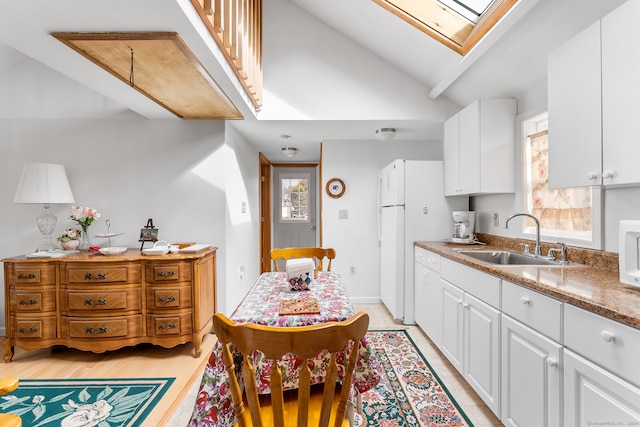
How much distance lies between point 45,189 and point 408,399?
11.1ft

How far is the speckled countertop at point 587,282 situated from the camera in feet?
3.35

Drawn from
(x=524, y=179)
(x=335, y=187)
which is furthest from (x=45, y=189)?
(x=524, y=179)

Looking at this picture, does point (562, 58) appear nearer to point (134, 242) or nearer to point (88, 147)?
point (134, 242)

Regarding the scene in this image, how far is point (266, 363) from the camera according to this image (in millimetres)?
1259

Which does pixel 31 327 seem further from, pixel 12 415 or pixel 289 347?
pixel 289 347

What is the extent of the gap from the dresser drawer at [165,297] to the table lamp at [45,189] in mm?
1241

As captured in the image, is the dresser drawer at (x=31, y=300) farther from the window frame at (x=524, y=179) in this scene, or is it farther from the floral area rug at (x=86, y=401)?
the window frame at (x=524, y=179)

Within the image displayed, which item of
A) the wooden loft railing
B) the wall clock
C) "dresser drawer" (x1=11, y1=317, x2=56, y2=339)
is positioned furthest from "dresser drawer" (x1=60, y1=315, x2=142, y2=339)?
the wall clock

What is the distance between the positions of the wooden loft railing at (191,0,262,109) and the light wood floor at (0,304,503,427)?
2288 millimetres

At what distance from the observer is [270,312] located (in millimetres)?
1350

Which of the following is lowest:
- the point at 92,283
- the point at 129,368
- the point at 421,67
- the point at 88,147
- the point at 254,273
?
the point at 129,368

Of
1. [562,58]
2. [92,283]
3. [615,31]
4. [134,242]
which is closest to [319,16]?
[562,58]

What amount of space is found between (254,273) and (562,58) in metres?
4.10

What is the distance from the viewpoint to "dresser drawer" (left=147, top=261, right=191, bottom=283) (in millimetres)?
2535
